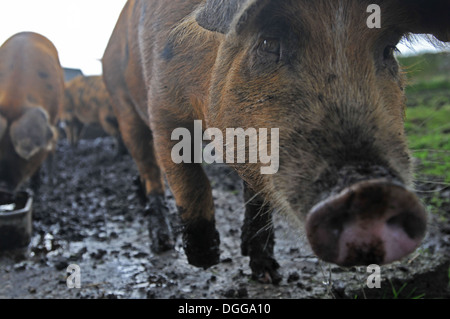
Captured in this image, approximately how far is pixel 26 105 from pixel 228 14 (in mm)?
4500

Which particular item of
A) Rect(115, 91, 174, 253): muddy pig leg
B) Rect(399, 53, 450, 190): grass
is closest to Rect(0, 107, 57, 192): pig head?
Rect(115, 91, 174, 253): muddy pig leg

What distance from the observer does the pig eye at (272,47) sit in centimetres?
179

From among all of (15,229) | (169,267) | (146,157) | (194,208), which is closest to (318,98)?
(194,208)

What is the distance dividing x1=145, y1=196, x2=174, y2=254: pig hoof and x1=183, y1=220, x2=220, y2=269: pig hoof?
41.2 inches

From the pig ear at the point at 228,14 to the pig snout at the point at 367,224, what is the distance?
30.5 inches

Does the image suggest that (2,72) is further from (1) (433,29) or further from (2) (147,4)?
(1) (433,29)

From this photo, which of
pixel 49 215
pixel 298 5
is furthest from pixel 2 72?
pixel 298 5

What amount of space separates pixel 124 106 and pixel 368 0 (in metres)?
3.34

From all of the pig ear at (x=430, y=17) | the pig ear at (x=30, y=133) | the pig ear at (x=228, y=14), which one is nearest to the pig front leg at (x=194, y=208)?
the pig ear at (x=228, y=14)

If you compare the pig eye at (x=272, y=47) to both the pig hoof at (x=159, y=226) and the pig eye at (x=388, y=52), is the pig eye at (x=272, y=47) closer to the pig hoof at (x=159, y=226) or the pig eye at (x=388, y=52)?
the pig eye at (x=388, y=52)

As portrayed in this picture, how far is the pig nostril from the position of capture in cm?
130

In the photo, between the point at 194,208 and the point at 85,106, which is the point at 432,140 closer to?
the point at 194,208

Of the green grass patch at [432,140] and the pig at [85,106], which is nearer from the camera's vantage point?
the green grass patch at [432,140]

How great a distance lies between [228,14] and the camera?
5.48 feet
